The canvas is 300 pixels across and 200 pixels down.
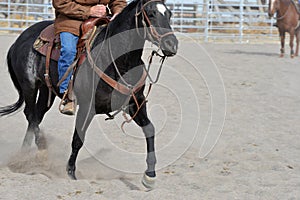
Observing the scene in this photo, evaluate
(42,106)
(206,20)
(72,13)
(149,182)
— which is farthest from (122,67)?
(206,20)

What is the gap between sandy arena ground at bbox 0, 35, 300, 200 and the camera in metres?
4.42

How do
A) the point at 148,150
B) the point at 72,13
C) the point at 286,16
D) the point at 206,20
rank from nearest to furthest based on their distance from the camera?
the point at 148,150 < the point at 72,13 < the point at 286,16 < the point at 206,20

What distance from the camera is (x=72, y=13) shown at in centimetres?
468

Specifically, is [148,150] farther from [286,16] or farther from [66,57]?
[286,16]

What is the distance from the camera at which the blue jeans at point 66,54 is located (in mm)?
4645

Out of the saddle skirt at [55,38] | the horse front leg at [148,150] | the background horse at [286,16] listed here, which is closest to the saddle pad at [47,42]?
the saddle skirt at [55,38]

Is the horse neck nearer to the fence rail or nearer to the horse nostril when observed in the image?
the horse nostril

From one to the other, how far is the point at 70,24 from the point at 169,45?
125cm

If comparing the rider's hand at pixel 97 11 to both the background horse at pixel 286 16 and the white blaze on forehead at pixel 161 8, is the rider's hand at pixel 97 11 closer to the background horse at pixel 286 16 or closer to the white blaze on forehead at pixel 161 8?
the white blaze on forehead at pixel 161 8

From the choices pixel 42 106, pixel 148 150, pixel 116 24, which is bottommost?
pixel 148 150

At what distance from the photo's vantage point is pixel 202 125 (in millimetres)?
7305

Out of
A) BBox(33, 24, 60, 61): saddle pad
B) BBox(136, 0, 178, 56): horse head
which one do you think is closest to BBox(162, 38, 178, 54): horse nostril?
BBox(136, 0, 178, 56): horse head

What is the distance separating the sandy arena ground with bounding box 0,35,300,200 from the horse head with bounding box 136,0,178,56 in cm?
123

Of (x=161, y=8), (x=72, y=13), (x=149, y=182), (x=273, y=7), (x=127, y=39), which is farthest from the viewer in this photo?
(x=273, y=7)
